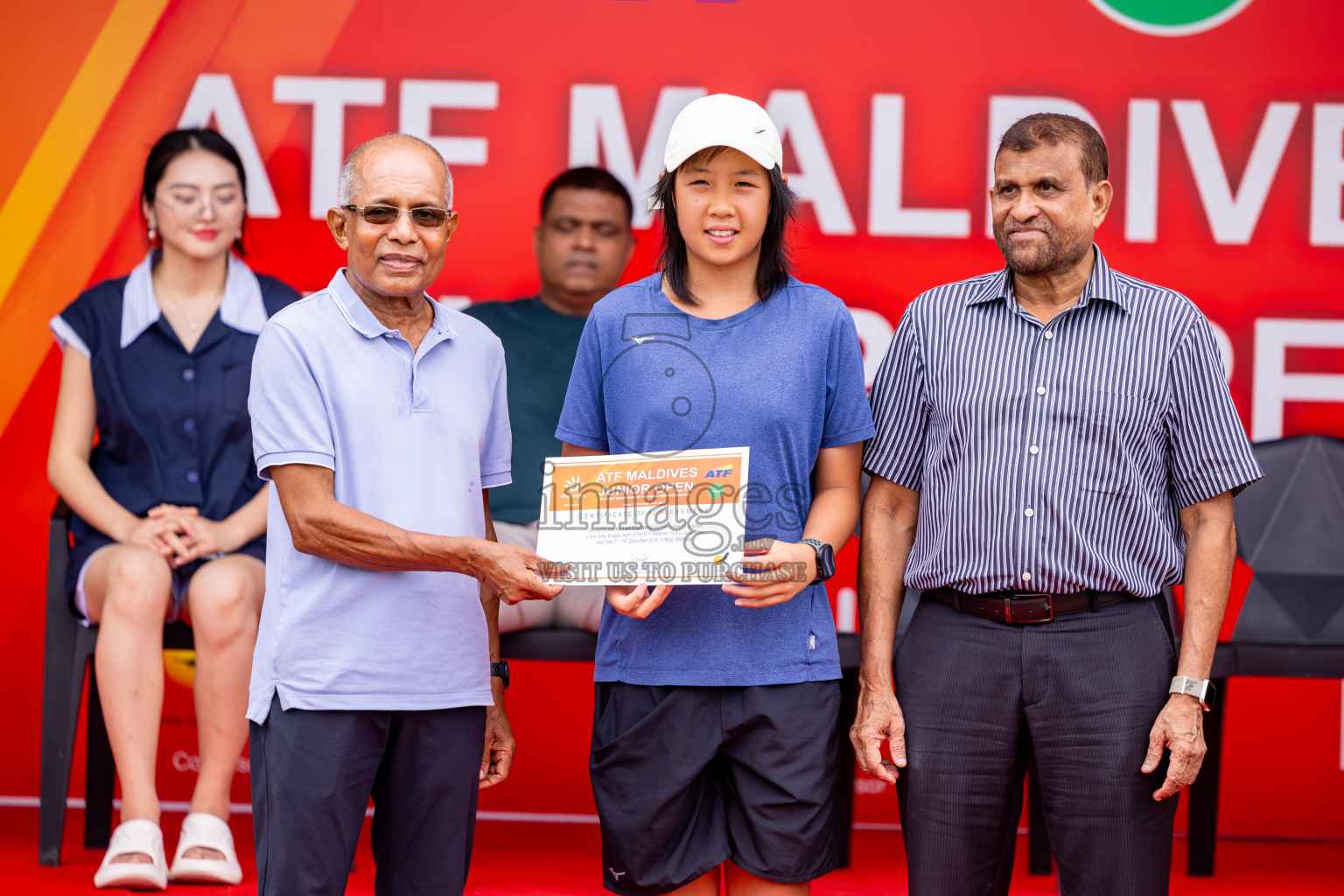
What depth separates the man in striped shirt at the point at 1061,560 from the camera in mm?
2406

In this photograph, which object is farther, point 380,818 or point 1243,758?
point 1243,758

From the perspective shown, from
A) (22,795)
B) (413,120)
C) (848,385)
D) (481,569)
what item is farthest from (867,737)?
(22,795)

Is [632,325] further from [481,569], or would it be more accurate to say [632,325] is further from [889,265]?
[889,265]

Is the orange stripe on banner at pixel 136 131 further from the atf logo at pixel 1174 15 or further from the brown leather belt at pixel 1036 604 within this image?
the brown leather belt at pixel 1036 604

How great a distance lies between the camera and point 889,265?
4.54 metres

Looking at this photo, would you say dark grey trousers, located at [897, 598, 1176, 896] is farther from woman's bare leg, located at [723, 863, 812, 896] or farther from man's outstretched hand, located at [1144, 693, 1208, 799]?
woman's bare leg, located at [723, 863, 812, 896]

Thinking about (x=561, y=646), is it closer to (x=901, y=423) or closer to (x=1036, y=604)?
(x=901, y=423)

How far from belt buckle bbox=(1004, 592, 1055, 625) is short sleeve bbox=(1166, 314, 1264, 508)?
0.37 m

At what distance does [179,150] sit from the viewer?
160 inches

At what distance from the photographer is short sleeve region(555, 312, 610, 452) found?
8.20 ft

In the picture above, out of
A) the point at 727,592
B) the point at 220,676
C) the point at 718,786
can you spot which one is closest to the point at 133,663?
the point at 220,676

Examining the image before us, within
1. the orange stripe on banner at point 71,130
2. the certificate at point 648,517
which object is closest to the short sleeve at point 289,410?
the certificate at point 648,517

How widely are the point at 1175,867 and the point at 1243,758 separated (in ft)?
2.22

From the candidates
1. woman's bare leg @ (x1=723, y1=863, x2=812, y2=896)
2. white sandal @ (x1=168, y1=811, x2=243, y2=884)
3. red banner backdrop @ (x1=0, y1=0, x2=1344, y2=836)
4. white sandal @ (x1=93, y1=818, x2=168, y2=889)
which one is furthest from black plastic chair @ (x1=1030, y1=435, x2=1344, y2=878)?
white sandal @ (x1=93, y1=818, x2=168, y2=889)
